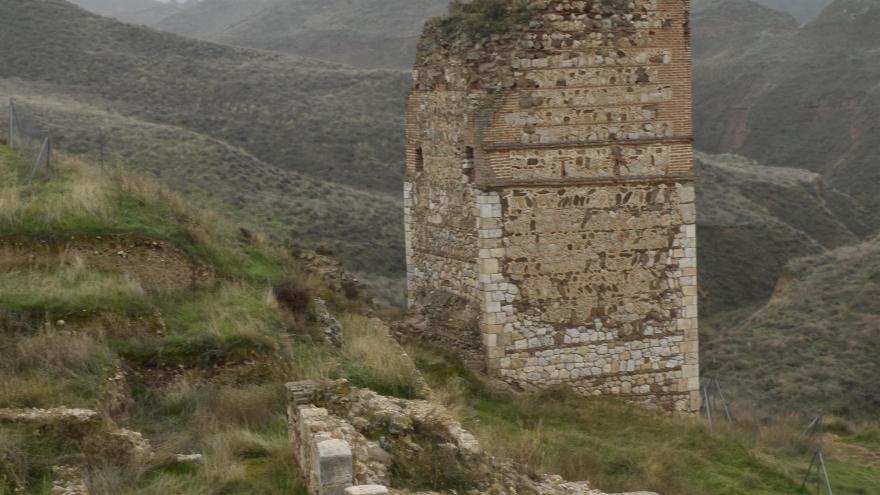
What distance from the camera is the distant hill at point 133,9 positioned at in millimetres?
116469

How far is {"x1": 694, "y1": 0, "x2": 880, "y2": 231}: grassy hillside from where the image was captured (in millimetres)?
48125

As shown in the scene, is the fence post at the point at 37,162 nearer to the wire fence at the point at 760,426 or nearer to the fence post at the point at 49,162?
the fence post at the point at 49,162

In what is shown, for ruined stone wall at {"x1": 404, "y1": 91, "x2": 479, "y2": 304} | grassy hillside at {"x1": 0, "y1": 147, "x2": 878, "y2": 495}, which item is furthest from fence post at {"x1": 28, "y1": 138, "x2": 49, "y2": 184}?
ruined stone wall at {"x1": 404, "y1": 91, "x2": 479, "y2": 304}

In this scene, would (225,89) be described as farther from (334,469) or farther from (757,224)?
(334,469)

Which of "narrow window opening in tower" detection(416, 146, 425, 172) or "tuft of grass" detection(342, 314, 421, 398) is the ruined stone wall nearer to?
"narrow window opening in tower" detection(416, 146, 425, 172)

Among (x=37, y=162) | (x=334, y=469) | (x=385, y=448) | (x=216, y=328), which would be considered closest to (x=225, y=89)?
(x=37, y=162)

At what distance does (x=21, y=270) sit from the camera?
9758mm

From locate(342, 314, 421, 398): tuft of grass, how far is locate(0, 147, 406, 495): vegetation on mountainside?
1.4 inches

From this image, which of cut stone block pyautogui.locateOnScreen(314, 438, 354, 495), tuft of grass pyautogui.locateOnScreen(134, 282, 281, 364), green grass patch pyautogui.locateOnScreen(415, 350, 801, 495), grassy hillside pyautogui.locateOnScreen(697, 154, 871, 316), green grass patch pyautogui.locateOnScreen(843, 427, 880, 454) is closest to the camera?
cut stone block pyautogui.locateOnScreen(314, 438, 354, 495)

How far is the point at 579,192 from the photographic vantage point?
1188 cm

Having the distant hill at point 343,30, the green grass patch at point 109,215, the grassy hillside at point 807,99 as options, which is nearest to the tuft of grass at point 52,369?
the green grass patch at point 109,215

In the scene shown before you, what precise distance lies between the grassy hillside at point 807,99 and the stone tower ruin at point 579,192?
1309 inches

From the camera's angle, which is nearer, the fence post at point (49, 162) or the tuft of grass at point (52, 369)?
the tuft of grass at point (52, 369)

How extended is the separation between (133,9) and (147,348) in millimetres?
146306
